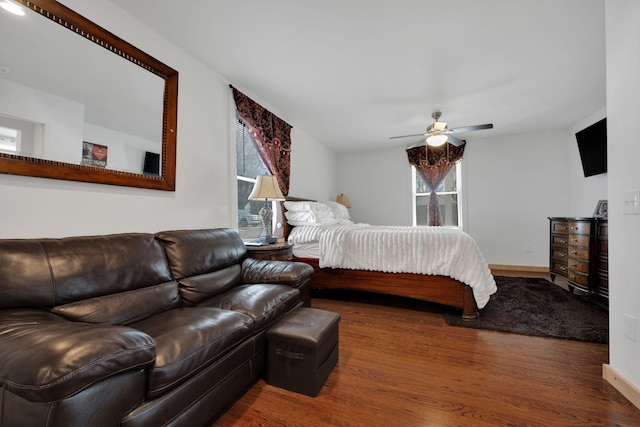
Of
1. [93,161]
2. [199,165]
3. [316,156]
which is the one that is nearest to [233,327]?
[93,161]

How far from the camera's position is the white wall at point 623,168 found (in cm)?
133

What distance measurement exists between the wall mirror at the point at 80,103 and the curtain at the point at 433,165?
175 inches

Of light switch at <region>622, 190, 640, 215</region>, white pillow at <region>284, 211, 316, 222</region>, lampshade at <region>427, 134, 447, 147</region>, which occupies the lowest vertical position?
white pillow at <region>284, 211, 316, 222</region>

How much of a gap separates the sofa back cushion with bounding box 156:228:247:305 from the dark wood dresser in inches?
145

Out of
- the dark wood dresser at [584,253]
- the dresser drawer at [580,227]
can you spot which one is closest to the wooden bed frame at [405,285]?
the dark wood dresser at [584,253]

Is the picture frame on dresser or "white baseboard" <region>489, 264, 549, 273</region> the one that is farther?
"white baseboard" <region>489, 264, 549, 273</region>

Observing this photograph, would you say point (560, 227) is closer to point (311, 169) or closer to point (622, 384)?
point (622, 384)

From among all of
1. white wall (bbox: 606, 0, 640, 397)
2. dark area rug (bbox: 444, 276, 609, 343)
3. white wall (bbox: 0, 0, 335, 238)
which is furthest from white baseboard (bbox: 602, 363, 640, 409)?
white wall (bbox: 0, 0, 335, 238)

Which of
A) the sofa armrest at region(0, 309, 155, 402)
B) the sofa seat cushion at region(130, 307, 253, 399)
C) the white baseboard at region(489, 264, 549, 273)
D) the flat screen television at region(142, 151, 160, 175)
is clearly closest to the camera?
the sofa armrest at region(0, 309, 155, 402)

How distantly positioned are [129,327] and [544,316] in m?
3.38

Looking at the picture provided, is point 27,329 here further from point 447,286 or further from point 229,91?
point 447,286

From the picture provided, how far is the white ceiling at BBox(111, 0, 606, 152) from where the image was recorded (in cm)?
185

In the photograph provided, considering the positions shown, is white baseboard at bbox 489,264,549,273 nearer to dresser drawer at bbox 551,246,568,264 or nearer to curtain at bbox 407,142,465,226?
dresser drawer at bbox 551,246,568,264

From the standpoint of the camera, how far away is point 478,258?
96.8 inches
